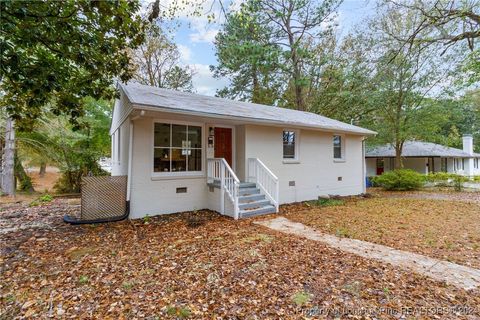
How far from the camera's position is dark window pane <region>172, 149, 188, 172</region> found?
288 inches

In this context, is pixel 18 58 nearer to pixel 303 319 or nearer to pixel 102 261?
pixel 102 261

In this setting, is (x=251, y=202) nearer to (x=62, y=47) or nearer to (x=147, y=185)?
(x=147, y=185)

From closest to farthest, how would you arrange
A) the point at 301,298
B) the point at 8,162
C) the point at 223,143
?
the point at 301,298
the point at 223,143
the point at 8,162

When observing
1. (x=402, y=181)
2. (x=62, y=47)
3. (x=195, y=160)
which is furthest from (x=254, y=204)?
(x=402, y=181)

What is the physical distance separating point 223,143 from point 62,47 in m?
4.88

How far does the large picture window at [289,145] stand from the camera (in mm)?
9367

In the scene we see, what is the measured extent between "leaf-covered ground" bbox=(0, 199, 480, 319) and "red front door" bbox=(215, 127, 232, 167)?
3.70 metres

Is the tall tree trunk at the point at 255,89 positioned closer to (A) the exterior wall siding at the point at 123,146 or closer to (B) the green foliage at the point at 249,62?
(B) the green foliage at the point at 249,62

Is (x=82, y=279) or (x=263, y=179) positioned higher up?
(x=263, y=179)

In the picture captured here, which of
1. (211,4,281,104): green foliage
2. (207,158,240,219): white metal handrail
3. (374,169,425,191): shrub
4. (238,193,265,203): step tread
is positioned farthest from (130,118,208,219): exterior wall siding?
(374,169,425,191): shrub

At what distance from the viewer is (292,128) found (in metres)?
9.33

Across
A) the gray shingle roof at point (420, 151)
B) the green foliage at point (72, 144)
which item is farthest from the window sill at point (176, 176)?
the gray shingle roof at point (420, 151)

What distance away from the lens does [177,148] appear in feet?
24.1

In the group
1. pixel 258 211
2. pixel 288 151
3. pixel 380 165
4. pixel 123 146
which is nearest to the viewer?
pixel 258 211
